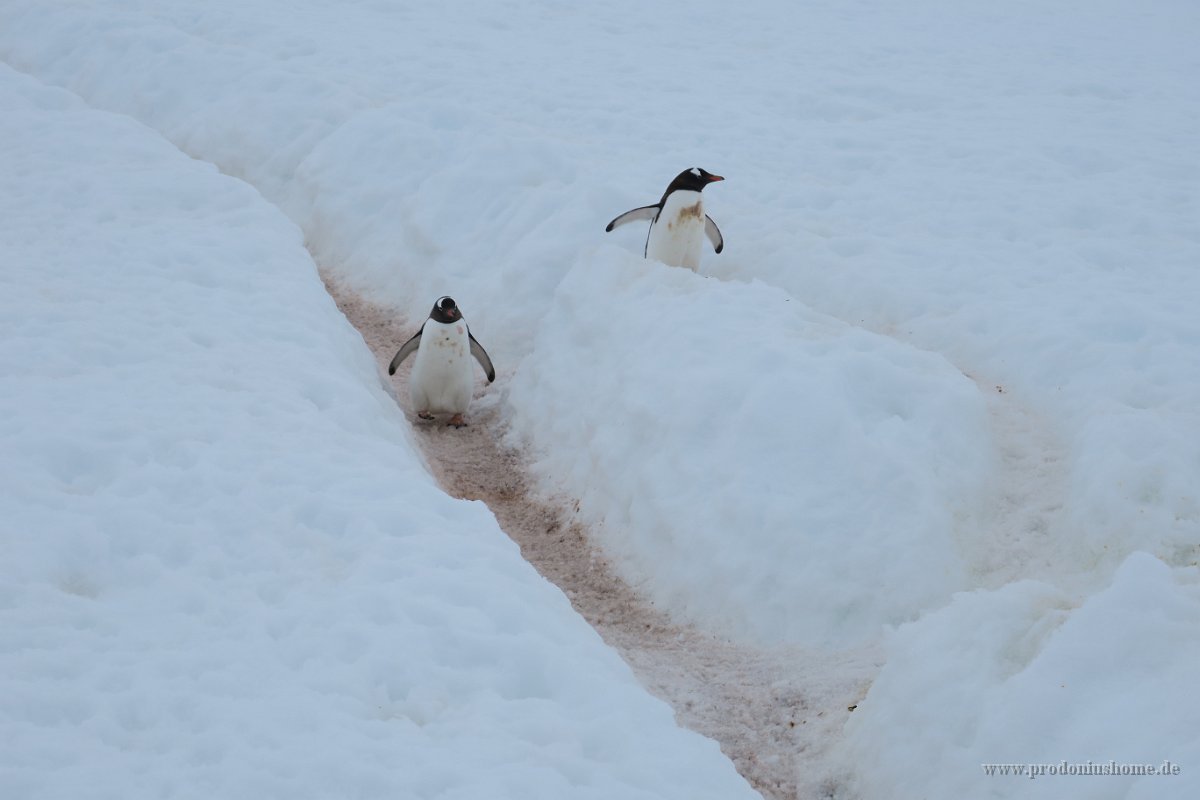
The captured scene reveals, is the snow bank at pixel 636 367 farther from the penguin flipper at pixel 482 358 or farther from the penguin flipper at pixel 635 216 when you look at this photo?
the penguin flipper at pixel 635 216

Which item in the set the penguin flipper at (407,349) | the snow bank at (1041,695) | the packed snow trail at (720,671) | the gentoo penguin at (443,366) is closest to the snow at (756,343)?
the snow bank at (1041,695)

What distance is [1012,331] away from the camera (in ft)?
26.1

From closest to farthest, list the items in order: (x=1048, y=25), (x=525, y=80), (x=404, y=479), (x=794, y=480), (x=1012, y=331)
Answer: (x=404, y=479)
(x=794, y=480)
(x=1012, y=331)
(x=525, y=80)
(x=1048, y=25)

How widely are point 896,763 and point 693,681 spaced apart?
4.20ft

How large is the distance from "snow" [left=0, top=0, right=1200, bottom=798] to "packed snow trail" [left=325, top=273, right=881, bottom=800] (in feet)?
0.56

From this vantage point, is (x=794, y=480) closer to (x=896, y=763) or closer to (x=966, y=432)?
(x=966, y=432)

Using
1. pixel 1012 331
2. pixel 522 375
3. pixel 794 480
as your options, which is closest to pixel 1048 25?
pixel 1012 331

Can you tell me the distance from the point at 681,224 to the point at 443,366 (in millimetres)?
2473

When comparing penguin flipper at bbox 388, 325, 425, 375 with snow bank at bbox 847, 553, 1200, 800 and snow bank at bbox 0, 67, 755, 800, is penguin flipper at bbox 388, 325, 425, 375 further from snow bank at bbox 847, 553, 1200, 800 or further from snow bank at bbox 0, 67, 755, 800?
snow bank at bbox 847, 553, 1200, 800

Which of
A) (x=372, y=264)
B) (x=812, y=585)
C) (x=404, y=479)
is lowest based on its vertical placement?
(x=372, y=264)

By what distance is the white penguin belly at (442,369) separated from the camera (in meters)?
8.19

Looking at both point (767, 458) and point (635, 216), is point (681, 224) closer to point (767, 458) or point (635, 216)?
point (635, 216)

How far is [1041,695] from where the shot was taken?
415 centimetres

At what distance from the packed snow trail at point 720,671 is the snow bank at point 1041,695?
0.31 m
